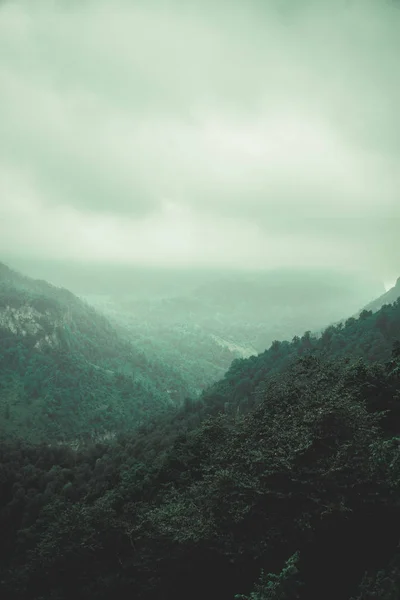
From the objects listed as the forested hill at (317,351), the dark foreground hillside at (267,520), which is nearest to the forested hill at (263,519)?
the dark foreground hillside at (267,520)

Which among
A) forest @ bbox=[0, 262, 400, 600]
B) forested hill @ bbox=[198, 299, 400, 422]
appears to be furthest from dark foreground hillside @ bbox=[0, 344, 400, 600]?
forested hill @ bbox=[198, 299, 400, 422]

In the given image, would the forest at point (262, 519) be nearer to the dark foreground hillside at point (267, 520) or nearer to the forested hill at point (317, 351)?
the dark foreground hillside at point (267, 520)

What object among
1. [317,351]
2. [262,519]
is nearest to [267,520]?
[262,519]

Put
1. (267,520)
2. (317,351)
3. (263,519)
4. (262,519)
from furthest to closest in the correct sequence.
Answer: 1. (317,351)
2. (262,519)
3. (263,519)
4. (267,520)

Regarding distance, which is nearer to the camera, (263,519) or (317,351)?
(263,519)

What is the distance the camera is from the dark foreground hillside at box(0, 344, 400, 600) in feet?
102

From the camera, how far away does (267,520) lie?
120 ft

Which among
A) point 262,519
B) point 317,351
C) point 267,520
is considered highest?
point 317,351

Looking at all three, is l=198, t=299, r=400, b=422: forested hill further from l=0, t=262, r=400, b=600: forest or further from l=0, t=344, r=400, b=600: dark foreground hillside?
l=0, t=344, r=400, b=600: dark foreground hillside

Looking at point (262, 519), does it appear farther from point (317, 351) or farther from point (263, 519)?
point (317, 351)

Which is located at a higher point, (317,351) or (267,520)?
(317,351)

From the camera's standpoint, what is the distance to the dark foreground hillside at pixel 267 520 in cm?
3103

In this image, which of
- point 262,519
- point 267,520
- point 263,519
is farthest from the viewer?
point 262,519

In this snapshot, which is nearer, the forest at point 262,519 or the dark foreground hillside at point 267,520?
the dark foreground hillside at point 267,520
